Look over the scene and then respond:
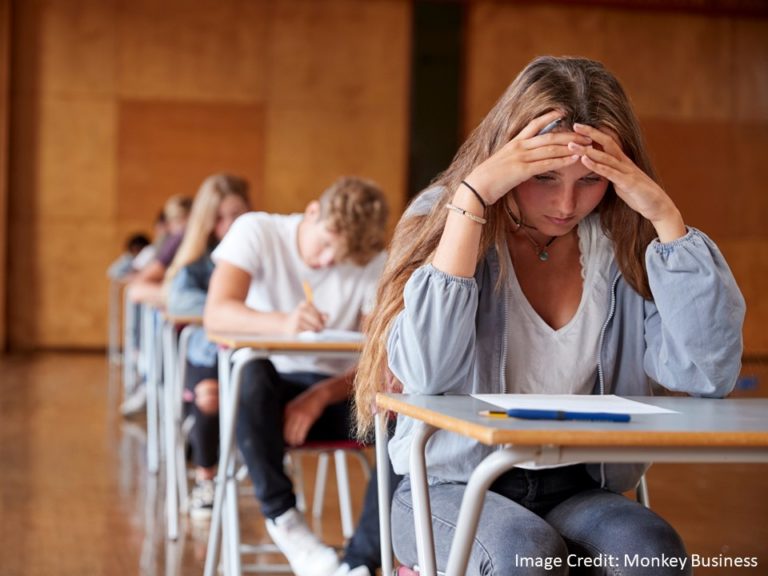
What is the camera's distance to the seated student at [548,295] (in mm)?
1509

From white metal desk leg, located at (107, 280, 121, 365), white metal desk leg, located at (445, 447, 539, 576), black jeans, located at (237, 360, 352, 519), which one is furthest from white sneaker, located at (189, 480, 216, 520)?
white metal desk leg, located at (107, 280, 121, 365)

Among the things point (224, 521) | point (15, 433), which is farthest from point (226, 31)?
point (224, 521)

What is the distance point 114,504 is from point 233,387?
4.87ft

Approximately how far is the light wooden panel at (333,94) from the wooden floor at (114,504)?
4520mm

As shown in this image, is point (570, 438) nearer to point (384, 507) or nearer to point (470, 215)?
point (470, 215)

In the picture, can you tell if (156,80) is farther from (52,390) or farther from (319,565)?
(319,565)

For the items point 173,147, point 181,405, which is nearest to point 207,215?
point 181,405

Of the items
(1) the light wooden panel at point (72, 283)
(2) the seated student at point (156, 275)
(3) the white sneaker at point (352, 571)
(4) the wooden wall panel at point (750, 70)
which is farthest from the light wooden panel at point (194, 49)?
(3) the white sneaker at point (352, 571)

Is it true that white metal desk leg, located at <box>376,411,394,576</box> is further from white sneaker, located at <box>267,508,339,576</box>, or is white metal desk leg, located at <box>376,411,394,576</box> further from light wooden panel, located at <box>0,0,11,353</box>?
light wooden panel, located at <box>0,0,11,353</box>

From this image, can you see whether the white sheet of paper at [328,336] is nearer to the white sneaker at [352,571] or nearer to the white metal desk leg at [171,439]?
the white sneaker at [352,571]

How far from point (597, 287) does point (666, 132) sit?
9.44 m

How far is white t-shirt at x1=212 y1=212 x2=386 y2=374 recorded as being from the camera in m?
3.00

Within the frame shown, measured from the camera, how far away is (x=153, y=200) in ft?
32.6

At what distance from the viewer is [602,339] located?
1627 mm
